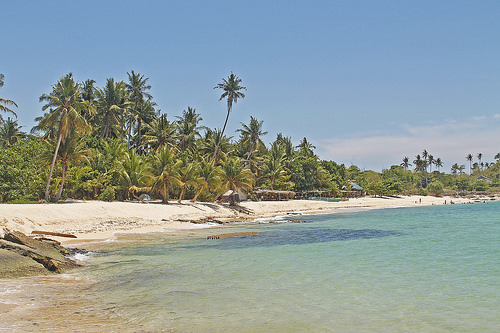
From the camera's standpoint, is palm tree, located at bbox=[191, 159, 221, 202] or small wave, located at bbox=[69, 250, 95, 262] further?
palm tree, located at bbox=[191, 159, 221, 202]

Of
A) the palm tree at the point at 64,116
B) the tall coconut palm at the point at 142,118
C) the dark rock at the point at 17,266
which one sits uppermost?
the tall coconut palm at the point at 142,118

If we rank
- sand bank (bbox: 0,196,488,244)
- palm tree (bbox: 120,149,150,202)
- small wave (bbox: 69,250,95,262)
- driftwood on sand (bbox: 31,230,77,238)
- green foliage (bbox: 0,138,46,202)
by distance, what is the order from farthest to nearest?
1. palm tree (bbox: 120,149,150,202)
2. green foliage (bbox: 0,138,46,202)
3. sand bank (bbox: 0,196,488,244)
4. driftwood on sand (bbox: 31,230,77,238)
5. small wave (bbox: 69,250,95,262)

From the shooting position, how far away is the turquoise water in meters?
6.86

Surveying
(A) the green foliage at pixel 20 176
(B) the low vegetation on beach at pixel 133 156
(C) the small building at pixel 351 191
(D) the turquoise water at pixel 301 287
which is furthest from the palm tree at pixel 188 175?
(C) the small building at pixel 351 191

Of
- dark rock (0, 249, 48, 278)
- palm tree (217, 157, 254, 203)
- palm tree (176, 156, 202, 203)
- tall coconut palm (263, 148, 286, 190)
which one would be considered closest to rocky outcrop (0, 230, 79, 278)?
dark rock (0, 249, 48, 278)

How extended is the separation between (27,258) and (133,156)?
2583 cm

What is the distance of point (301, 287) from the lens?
9539mm

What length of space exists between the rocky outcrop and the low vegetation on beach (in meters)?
16.1

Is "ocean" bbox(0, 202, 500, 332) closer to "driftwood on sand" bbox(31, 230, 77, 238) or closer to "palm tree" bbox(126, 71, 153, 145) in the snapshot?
"driftwood on sand" bbox(31, 230, 77, 238)

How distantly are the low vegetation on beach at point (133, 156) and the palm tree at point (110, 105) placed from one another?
0.40ft

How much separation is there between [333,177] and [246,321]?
68210mm

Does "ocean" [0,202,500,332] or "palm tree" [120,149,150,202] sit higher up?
"palm tree" [120,149,150,202]

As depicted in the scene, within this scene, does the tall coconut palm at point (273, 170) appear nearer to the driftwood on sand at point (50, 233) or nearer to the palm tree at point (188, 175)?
the palm tree at point (188, 175)

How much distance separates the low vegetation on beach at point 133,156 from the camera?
28.1 meters
